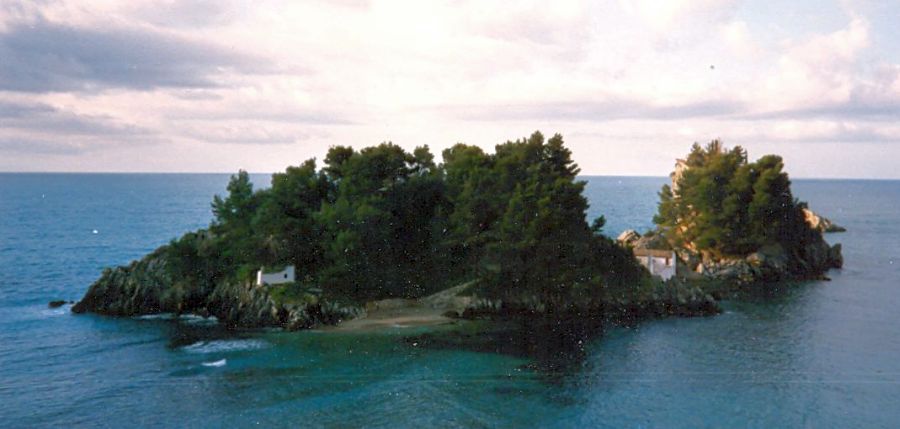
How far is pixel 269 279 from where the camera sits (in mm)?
62656

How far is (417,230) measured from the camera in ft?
237

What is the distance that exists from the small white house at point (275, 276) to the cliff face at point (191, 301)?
78cm

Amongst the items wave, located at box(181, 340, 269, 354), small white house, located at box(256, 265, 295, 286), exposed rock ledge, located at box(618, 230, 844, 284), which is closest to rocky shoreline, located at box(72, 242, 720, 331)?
small white house, located at box(256, 265, 295, 286)

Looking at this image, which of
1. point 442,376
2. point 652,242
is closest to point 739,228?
point 652,242

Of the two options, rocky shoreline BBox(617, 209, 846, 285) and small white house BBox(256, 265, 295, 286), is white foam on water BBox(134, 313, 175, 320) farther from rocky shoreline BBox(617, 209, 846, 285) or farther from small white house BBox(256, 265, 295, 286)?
rocky shoreline BBox(617, 209, 846, 285)

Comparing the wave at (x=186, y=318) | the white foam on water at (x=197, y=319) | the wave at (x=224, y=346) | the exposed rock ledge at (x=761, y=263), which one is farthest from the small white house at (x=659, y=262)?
the wave at (x=186, y=318)

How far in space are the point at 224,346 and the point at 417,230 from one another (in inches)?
1003

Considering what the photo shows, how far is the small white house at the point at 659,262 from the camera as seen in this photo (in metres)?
76.4

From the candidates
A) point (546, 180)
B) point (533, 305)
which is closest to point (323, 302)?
point (533, 305)

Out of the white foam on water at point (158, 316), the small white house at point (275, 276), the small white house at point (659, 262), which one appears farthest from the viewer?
the small white house at point (659, 262)

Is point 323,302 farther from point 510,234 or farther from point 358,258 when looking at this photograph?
point 510,234

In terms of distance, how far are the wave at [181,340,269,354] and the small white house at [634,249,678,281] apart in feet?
145

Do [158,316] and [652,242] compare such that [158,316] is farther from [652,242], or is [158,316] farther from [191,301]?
[652,242]

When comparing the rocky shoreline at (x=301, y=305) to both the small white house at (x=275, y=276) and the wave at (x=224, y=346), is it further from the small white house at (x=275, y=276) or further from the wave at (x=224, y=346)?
the wave at (x=224, y=346)
